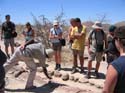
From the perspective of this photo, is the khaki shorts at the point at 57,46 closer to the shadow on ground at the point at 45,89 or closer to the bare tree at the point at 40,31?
the shadow on ground at the point at 45,89

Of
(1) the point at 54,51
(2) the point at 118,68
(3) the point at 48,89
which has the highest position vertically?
(2) the point at 118,68

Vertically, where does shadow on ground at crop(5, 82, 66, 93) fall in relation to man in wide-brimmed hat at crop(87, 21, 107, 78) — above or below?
below

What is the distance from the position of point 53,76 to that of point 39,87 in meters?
1.20

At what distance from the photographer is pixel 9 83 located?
1025cm

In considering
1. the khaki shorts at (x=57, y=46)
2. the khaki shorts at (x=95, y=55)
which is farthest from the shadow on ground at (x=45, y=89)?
the khaki shorts at (x=57, y=46)

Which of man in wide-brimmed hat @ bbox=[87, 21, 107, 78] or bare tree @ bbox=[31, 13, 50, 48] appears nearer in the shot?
man in wide-brimmed hat @ bbox=[87, 21, 107, 78]

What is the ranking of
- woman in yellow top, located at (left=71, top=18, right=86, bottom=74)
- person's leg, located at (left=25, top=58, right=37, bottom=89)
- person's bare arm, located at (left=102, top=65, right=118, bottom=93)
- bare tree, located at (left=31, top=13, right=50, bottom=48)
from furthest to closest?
bare tree, located at (left=31, top=13, right=50, bottom=48) < woman in yellow top, located at (left=71, top=18, right=86, bottom=74) < person's leg, located at (left=25, top=58, right=37, bottom=89) < person's bare arm, located at (left=102, top=65, right=118, bottom=93)

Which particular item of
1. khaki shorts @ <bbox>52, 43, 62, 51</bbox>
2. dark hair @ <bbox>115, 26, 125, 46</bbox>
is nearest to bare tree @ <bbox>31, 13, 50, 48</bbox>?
khaki shorts @ <bbox>52, 43, 62, 51</bbox>

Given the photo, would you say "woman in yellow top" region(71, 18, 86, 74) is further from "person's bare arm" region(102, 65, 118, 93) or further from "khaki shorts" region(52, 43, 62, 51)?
"person's bare arm" region(102, 65, 118, 93)

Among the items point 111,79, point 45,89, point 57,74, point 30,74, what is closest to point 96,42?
point 57,74

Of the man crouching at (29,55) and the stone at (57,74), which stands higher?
the man crouching at (29,55)

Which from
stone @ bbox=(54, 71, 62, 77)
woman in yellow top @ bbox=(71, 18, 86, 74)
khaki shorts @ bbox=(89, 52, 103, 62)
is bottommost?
stone @ bbox=(54, 71, 62, 77)

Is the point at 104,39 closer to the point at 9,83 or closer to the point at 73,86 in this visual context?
the point at 73,86

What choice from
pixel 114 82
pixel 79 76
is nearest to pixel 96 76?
pixel 79 76
